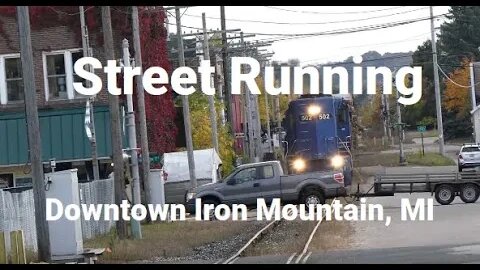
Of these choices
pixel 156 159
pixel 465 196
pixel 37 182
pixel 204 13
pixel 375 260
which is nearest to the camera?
pixel 375 260

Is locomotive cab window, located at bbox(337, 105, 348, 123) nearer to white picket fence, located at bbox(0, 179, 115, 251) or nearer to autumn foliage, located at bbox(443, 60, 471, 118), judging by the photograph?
white picket fence, located at bbox(0, 179, 115, 251)

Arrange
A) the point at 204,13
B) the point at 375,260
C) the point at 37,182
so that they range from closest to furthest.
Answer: the point at 375,260, the point at 37,182, the point at 204,13

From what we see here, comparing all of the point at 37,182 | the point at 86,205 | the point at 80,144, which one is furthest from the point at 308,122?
the point at 37,182

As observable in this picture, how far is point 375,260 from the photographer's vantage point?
57.2 feet

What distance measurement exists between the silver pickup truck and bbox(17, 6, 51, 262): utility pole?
41.4ft

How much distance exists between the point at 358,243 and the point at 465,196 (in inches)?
444

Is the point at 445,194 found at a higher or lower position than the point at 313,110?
lower

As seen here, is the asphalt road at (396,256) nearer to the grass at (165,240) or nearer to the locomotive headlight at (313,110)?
the grass at (165,240)

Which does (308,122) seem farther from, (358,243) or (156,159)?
(358,243)

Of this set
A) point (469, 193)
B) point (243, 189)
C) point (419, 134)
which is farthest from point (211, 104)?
point (419, 134)

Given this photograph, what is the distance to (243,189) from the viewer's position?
3138 cm

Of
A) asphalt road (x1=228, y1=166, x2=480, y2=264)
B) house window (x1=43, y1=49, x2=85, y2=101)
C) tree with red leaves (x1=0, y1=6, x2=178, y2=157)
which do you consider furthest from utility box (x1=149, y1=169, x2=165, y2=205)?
tree with red leaves (x1=0, y1=6, x2=178, y2=157)

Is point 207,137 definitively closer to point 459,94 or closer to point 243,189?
point 243,189

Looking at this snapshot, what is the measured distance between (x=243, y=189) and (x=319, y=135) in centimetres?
894
